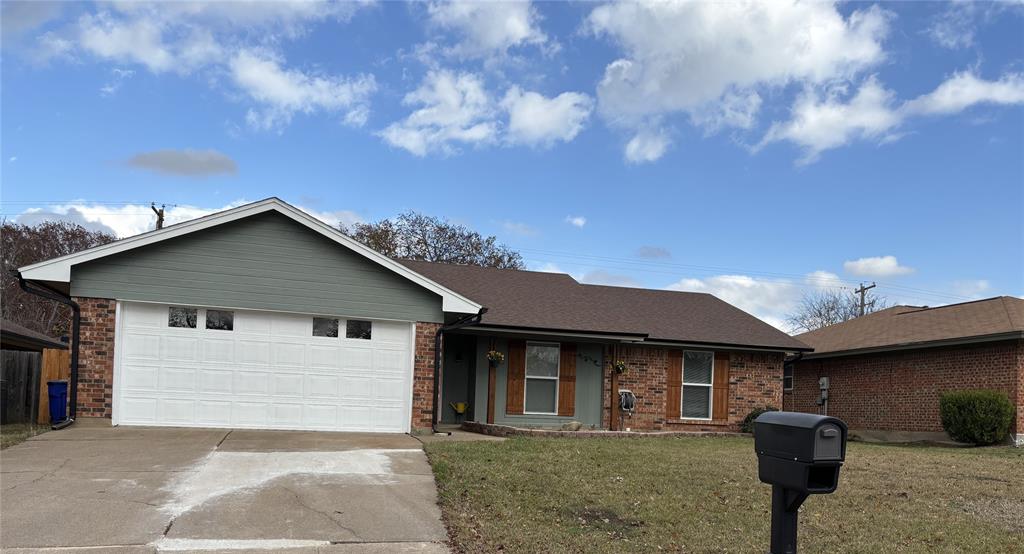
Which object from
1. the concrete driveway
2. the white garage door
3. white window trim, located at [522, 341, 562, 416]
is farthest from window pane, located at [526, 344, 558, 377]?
the concrete driveway

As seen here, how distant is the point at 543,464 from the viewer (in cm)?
1077

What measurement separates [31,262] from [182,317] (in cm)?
3121

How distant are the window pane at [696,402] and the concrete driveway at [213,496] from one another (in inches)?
364

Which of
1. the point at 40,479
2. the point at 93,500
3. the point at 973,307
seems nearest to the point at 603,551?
the point at 93,500

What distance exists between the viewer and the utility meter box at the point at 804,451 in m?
4.32

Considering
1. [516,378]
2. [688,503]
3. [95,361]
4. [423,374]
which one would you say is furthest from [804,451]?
[516,378]

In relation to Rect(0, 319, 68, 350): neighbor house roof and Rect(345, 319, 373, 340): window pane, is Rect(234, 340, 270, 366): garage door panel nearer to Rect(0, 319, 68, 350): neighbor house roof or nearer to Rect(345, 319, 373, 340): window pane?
Rect(345, 319, 373, 340): window pane

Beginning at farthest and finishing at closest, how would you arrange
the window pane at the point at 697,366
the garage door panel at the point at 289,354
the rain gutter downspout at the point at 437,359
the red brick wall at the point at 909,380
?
1. the window pane at the point at 697,366
2. the red brick wall at the point at 909,380
3. the rain gutter downspout at the point at 437,359
4. the garage door panel at the point at 289,354

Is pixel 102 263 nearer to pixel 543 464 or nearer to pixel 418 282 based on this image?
pixel 418 282

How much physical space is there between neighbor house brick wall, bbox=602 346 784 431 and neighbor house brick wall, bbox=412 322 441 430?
5253 millimetres

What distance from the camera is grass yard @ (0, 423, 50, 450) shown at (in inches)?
468

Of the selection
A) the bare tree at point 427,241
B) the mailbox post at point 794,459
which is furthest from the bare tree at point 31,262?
the mailbox post at point 794,459

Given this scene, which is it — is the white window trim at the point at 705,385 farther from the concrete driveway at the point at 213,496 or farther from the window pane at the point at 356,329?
the concrete driveway at the point at 213,496

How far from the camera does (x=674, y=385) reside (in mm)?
19672
